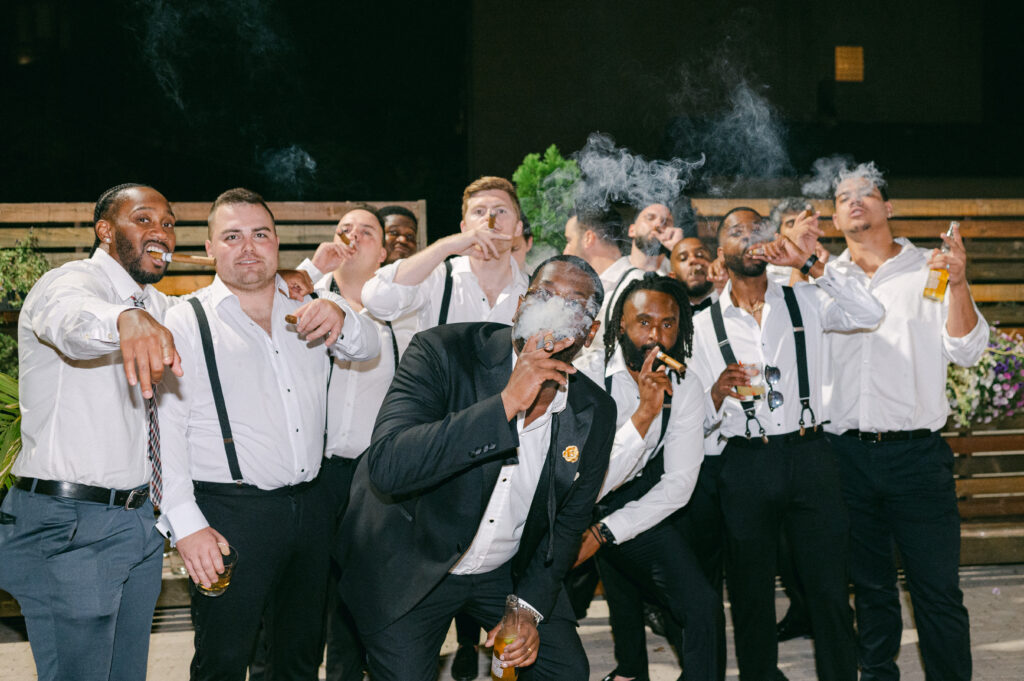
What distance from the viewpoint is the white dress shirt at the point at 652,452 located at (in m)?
3.59

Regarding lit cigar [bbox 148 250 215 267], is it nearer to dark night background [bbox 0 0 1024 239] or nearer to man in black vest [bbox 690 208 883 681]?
man in black vest [bbox 690 208 883 681]

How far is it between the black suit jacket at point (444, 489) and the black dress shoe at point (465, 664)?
1757 millimetres

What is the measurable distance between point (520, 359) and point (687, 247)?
2.82 meters

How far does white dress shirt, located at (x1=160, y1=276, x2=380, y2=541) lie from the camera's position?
3.08 m

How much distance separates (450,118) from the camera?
9391 mm

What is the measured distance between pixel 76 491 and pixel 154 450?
0.92ft

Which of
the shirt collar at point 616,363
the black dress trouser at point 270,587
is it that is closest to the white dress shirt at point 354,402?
the black dress trouser at point 270,587

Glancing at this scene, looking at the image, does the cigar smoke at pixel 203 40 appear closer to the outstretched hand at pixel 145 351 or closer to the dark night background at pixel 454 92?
the dark night background at pixel 454 92

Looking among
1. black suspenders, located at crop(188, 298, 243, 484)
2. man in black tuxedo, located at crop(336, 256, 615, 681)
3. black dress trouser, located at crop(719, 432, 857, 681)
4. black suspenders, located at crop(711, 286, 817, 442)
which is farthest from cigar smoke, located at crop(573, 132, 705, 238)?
black suspenders, located at crop(188, 298, 243, 484)

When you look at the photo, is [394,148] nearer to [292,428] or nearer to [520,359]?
[292,428]

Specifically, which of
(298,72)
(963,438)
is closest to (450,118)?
(298,72)

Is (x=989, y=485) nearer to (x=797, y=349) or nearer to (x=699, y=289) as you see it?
(x=699, y=289)

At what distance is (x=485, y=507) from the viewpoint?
2.70 metres

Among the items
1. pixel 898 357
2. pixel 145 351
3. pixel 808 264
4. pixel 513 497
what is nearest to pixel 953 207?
pixel 898 357
